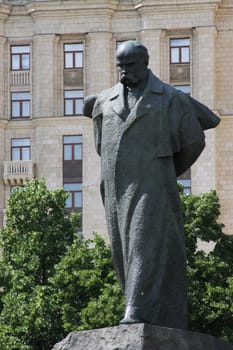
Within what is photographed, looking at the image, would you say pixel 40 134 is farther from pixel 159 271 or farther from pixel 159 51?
pixel 159 271

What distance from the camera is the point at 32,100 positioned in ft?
283

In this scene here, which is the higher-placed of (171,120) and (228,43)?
(228,43)

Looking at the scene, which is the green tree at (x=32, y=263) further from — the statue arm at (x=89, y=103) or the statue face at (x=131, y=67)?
the statue face at (x=131, y=67)

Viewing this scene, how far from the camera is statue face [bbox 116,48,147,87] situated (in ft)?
52.4

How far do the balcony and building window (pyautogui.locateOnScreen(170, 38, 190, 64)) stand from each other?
8351 mm

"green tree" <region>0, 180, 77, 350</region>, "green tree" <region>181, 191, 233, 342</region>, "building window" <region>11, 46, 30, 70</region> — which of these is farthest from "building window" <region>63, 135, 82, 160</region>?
"green tree" <region>181, 191, 233, 342</region>

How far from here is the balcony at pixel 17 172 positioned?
275 feet

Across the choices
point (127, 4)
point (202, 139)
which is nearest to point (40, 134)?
point (127, 4)

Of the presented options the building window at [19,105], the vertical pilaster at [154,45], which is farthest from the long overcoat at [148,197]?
the building window at [19,105]

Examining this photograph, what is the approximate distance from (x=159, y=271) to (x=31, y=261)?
1696 inches

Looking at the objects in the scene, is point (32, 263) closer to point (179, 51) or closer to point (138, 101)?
point (179, 51)

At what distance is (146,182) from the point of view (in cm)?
1562

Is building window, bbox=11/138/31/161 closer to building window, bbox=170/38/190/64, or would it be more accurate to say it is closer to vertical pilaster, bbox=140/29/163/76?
vertical pilaster, bbox=140/29/163/76

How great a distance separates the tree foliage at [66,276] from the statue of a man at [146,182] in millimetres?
36401
